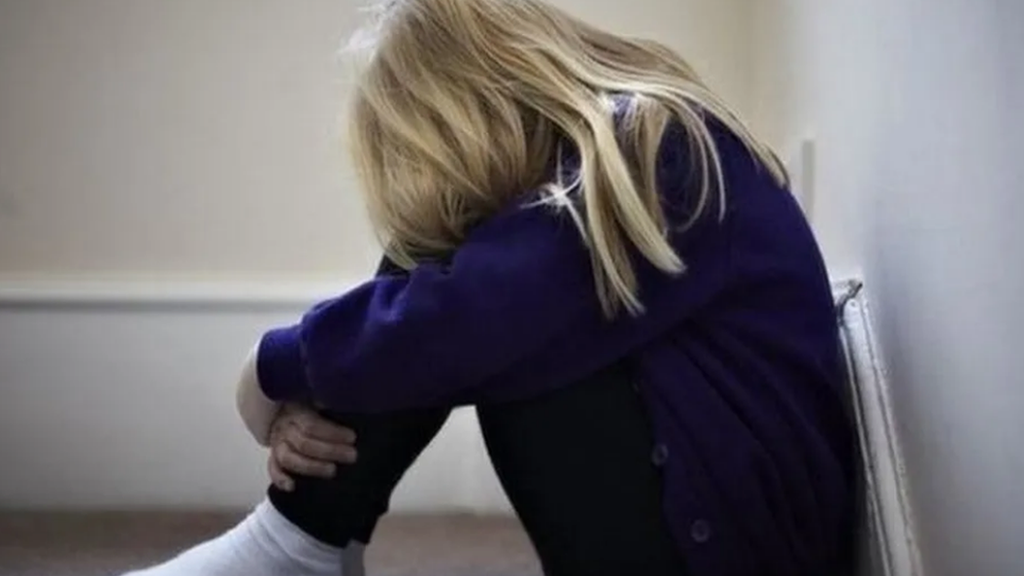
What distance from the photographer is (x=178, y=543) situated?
1535mm

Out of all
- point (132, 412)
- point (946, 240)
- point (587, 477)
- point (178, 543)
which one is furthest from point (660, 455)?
point (132, 412)

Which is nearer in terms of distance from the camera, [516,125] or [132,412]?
[516,125]

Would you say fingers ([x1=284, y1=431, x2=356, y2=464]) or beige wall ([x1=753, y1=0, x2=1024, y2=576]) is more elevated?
beige wall ([x1=753, y1=0, x2=1024, y2=576])

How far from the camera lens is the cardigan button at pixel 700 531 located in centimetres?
87

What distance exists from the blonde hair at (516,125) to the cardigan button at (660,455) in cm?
9

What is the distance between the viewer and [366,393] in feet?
2.95

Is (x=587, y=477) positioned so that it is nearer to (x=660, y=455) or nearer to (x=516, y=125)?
(x=660, y=455)

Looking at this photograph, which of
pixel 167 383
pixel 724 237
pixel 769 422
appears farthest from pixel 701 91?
pixel 167 383

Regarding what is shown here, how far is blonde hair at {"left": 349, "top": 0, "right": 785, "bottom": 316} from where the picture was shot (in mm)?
866

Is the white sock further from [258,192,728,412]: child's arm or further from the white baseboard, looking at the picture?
the white baseboard

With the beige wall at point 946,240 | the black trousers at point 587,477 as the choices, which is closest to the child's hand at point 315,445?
the black trousers at point 587,477

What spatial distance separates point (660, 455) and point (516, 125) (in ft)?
0.81

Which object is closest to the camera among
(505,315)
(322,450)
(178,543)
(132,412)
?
(505,315)

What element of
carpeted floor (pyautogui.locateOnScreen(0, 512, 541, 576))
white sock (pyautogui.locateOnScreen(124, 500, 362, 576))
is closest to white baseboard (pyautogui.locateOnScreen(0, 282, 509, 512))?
carpeted floor (pyautogui.locateOnScreen(0, 512, 541, 576))
